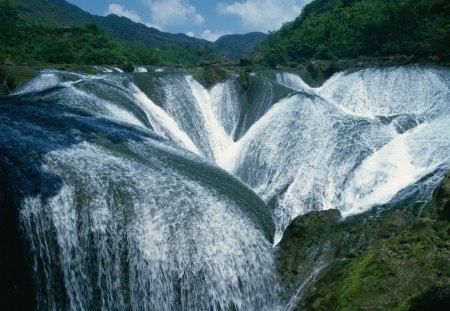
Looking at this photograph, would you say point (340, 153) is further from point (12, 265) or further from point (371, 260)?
point (12, 265)

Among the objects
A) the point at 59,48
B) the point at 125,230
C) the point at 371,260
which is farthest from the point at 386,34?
the point at 125,230

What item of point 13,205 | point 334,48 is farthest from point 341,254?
point 334,48

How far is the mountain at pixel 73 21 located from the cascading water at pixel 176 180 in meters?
97.7

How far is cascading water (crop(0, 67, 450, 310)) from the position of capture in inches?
303

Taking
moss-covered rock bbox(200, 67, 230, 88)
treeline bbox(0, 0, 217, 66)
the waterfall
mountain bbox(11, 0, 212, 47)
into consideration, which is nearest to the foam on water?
moss-covered rock bbox(200, 67, 230, 88)

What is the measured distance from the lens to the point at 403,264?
6516 millimetres

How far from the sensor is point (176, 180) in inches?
385

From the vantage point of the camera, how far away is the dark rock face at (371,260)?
593 centimetres

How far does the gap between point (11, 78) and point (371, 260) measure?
54.2 ft

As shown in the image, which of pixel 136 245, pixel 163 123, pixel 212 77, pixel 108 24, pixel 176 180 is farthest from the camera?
pixel 108 24

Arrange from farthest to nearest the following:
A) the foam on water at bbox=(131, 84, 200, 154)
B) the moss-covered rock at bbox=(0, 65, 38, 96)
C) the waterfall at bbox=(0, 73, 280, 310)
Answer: the moss-covered rock at bbox=(0, 65, 38, 96) → the foam on water at bbox=(131, 84, 200, 154) → the waterfall at bbox=(0, 73, 280, 310)

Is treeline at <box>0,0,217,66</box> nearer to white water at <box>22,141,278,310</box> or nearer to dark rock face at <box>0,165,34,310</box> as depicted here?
white water at <box>22,141,278,310</box>

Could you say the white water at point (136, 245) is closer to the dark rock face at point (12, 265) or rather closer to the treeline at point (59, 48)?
the dark rock face at point (12, 265)

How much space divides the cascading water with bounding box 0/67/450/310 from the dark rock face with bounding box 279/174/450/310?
827 mm
